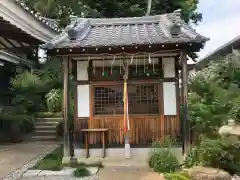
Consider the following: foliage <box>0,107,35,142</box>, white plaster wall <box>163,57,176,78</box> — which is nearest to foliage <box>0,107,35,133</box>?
foliage <box>0,107,35,142</box>

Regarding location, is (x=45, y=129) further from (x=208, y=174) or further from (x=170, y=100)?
(x=208, y=174)

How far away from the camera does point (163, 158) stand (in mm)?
8406

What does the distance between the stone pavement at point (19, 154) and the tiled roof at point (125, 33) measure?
3436mm

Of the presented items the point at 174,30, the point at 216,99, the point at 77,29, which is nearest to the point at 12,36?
the point at 77,29

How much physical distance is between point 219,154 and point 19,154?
262 inches

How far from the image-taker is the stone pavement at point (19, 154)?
9.05m

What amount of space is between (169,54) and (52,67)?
10409 millimetres

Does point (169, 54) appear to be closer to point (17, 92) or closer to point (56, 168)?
point (56, 168)

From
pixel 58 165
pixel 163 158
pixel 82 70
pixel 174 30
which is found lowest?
pixel 58 165

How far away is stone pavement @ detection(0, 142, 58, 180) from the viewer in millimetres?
9047

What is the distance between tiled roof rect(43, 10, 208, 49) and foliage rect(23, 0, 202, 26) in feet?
24.3

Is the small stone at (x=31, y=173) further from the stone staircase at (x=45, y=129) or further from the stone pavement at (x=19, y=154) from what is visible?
the stone staircase at (x=45, y=129)

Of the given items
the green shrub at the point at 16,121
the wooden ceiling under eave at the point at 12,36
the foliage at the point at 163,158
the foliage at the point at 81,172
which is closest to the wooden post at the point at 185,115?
the foliage at the point at 163,158

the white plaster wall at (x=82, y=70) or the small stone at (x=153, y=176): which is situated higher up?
the white plaster wall at (x=82, y=70)
